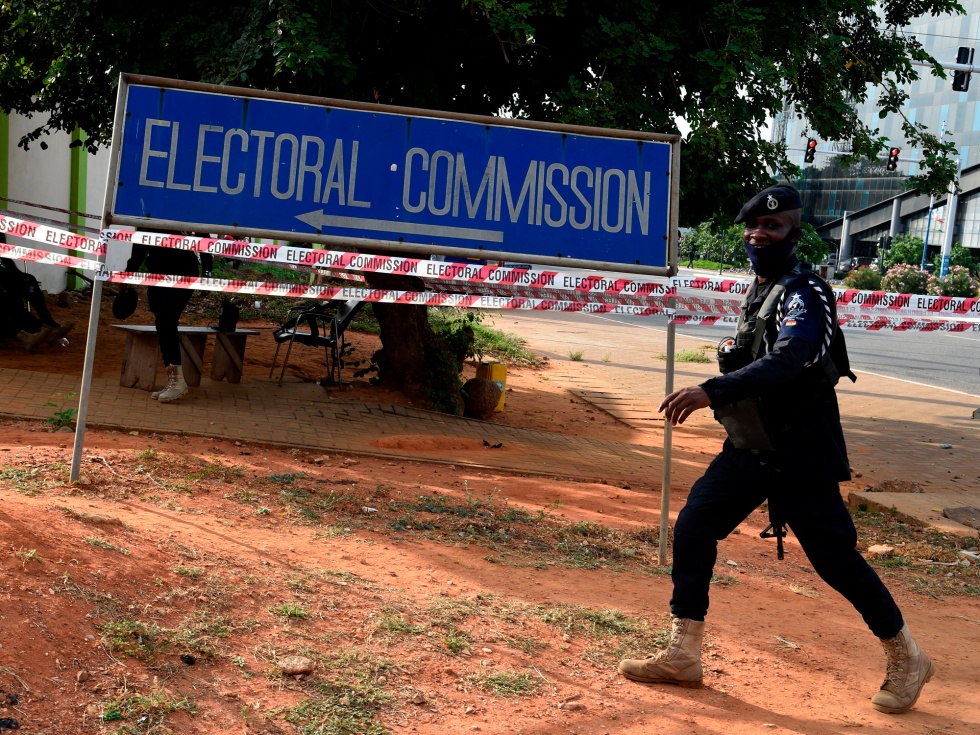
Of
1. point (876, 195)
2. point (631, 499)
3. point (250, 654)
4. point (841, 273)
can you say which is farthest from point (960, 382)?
point (876, 195)

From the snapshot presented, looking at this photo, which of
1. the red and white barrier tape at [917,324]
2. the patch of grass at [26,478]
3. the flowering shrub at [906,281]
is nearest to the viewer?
the patch of grass at [26,478]

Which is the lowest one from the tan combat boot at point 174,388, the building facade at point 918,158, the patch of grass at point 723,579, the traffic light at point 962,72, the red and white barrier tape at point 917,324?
the patch of grass at point 723,579

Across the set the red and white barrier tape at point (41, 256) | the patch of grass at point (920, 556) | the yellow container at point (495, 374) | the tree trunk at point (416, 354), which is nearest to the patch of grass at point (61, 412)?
the red and white barrier tape at point (41, 256)

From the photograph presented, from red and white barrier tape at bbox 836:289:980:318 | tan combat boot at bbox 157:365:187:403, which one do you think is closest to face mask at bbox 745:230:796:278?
red and white barrier tape at bbox 836:289:980:318

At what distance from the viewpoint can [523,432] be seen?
10.0m

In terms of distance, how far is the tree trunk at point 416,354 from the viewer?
10797mm

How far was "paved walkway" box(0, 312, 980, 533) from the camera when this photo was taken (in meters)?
8.11

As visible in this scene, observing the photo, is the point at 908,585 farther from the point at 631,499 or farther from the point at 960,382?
the point at 960,382

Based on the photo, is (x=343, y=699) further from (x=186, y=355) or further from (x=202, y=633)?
(x=186, y=355)

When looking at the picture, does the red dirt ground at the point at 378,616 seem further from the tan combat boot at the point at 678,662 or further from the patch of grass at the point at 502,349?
the patch of grass at the point at 502,349

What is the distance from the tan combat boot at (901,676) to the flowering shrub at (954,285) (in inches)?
1457

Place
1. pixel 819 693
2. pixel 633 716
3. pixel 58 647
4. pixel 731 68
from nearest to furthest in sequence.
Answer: pixel 58 647
pixel 633 716
pixel 819 693
pixel 731 68

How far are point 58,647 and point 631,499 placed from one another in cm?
475

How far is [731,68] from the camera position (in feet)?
28.8
